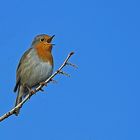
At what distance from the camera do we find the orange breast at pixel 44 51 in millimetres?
9352

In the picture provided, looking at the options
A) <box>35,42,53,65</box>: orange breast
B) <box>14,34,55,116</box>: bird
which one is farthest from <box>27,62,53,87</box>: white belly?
<box>35,42,53,65</box>: orange breast

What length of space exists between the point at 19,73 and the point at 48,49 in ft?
3.11

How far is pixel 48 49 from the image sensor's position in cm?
962

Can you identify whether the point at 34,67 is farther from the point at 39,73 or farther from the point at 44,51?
the point at 44,51

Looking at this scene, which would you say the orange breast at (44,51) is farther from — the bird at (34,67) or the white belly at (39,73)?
the white belly at (39,73)

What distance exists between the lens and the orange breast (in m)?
9.35

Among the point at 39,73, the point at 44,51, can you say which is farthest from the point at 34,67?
the point at 44,51

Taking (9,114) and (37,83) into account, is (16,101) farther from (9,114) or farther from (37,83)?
(9,114)

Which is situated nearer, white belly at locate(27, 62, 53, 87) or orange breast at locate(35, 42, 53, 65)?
white belly at locate(27, 62, 53, 87)

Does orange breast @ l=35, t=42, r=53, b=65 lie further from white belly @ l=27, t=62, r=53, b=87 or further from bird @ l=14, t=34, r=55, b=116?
white belly @ l=27, t=62, r=53, b=87

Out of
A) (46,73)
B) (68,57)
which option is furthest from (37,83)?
(68,57)

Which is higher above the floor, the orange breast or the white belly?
the orange breast

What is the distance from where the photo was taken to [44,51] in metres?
9.52

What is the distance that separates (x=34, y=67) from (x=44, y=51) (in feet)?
1.75
